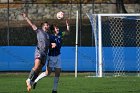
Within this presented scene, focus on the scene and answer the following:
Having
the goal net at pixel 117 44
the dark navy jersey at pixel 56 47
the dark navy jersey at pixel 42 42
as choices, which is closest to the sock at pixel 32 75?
the dark navy jersey at pixel 42 42

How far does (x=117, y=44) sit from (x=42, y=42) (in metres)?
16.3

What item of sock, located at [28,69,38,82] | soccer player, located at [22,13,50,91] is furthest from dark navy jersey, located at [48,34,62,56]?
sock, located at [28,69,38,82]

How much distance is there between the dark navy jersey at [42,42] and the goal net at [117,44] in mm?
10296

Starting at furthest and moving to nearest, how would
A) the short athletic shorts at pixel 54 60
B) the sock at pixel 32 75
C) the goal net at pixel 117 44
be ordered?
the goal net at pixel 117 44 → the short athletic shorts at pixel 54 60 → the sock at pixel 32 75

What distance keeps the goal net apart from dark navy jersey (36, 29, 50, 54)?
405 inches

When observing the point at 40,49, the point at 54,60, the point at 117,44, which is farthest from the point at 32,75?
the point at 117,44

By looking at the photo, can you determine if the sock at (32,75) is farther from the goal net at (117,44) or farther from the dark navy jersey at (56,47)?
the goal net at (117,44)

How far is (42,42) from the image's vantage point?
1535 cm

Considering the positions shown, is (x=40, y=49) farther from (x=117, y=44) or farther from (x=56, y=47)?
(x=117, y=44)

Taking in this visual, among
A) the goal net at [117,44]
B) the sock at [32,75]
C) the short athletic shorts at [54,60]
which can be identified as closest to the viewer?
the sock at [32,75]

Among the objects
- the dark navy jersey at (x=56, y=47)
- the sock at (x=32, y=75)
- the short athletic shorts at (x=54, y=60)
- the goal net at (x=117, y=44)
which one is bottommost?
the goal net at (x=117, y=44)

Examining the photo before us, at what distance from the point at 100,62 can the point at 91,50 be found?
5.05 metres

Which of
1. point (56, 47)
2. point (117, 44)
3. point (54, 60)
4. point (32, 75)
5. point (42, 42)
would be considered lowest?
point (117, 44)

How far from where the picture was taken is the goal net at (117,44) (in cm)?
2642
